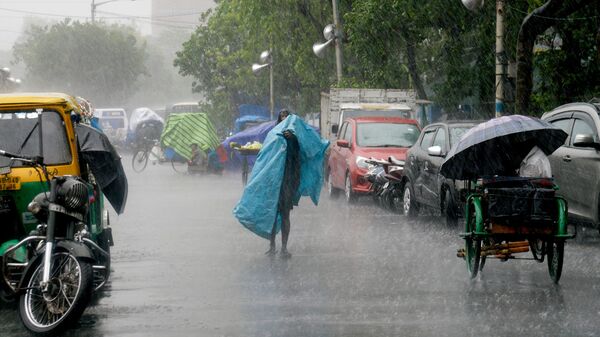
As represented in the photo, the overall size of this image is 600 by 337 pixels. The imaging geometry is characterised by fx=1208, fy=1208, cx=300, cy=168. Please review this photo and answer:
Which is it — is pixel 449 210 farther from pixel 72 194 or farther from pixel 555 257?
pixel 72 194

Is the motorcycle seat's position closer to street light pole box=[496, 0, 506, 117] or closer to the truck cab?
street light pole box=[496, 0, 506, 117]

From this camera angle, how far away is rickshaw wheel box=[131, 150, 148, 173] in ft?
129

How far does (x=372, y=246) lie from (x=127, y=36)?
88686mm

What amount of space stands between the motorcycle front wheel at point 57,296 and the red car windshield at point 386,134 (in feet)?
46.9

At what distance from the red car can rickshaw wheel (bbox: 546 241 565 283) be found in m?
10.6

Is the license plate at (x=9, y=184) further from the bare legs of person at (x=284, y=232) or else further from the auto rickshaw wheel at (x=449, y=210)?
the auto rickshaw wheel at (x=449, y=210)

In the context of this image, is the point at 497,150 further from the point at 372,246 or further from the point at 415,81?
the point at 415,81

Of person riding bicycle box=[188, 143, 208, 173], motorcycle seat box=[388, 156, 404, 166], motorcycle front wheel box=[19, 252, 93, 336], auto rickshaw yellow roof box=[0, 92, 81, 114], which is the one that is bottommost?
person riding bicycle box=[188, 143, 208, 173]

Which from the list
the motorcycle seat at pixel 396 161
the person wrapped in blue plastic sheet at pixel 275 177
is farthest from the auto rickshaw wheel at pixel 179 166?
the person wrapped in blue plastic sheet at pixel 275 177

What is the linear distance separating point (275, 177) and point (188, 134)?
951 inches

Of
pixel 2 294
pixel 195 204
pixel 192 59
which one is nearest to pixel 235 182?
pixel 195 204

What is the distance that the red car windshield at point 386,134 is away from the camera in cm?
2275

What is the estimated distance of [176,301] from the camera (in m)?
10.2

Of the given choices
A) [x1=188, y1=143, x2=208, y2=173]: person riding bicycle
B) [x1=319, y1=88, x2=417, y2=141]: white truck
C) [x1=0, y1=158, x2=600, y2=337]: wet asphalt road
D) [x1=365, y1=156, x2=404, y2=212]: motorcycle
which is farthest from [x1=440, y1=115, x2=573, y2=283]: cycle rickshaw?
[x1=188, y1=143, x2=208, y2=173]: person riding bicycle
